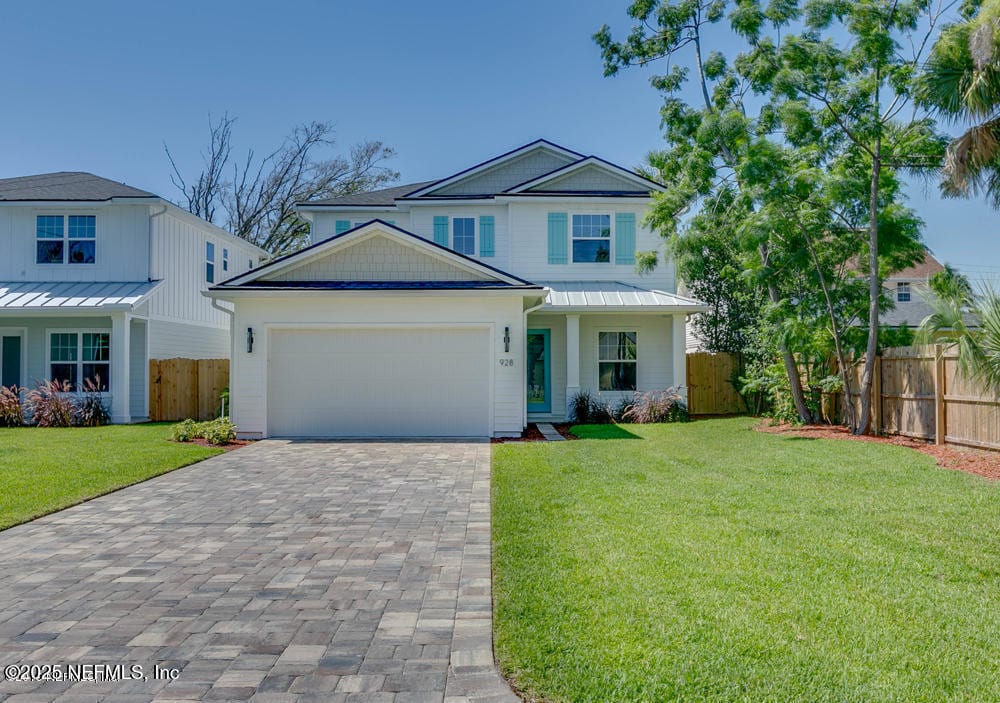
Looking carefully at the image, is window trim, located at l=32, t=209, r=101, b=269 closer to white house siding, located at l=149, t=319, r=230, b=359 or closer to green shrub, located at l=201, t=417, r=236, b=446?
white house siding, located at l=149, t=319, r=230, b=359

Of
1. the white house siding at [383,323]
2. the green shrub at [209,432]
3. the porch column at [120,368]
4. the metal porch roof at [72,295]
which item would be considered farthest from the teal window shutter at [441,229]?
the porch column at [120,368]

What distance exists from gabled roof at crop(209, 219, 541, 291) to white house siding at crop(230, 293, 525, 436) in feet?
1.18

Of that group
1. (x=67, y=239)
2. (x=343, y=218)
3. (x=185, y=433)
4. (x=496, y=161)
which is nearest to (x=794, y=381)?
(x=496, y=161)

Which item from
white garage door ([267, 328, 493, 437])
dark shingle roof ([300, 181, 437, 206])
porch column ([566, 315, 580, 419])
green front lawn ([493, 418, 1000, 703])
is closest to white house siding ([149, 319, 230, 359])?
dark shingle roof ([300, 181, 437, 206])

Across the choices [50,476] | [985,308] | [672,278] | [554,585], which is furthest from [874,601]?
[672,278]

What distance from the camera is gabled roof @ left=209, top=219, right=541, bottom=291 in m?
14.3

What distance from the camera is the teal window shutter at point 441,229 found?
1934 cm

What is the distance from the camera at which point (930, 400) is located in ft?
40.1

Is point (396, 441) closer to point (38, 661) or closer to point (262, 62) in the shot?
point (38, 661)

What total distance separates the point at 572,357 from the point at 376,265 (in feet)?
18.6

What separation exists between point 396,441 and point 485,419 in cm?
192

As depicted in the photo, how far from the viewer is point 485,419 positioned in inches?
564

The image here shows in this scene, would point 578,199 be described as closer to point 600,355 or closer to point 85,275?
point 600,355

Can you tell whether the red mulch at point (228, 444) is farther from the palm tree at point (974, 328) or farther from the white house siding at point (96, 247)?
the palm tree at point (974, 328)
